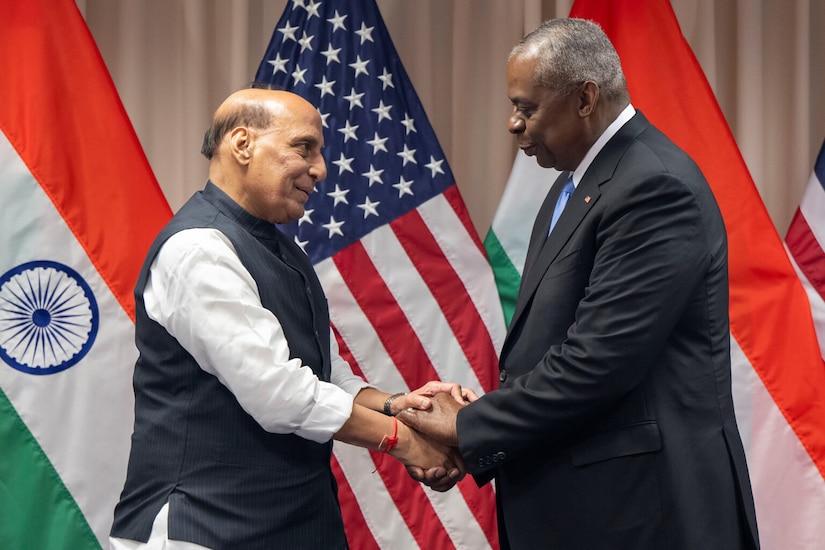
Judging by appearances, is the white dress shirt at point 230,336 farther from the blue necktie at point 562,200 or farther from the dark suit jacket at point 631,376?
the blue necktie at point 562,200

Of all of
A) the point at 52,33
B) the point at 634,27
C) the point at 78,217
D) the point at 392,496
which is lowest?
the point at 392,496

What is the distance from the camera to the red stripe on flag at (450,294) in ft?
10.9

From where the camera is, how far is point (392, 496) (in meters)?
3.26

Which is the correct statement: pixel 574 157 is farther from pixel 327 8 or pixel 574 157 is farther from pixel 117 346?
pixel 117 346

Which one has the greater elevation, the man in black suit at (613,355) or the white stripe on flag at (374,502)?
the man in black suit at (613,355)

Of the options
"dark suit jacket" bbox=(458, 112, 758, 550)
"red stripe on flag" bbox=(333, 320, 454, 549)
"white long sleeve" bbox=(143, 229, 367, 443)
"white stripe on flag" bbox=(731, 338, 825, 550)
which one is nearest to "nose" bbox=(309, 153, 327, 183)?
"white long sleeve" bbox=(143, 229, 367, 443)

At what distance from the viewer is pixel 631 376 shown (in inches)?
79.2

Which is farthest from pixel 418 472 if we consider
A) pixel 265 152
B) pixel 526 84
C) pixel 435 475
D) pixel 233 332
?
pixel 526 84

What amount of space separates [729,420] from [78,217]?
2060 millimetres

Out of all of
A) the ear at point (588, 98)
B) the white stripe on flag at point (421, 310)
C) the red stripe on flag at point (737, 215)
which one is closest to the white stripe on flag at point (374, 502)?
the white stripe on flag at point (421, 310)

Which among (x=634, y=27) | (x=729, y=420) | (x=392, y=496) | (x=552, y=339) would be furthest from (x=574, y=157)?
(x=392, y=496)

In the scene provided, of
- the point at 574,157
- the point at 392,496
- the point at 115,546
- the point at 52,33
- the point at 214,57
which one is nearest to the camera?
the point at 115,546

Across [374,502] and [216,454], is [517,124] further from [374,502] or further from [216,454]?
[374,502]

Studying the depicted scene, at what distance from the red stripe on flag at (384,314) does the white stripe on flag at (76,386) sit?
2.46 feet
